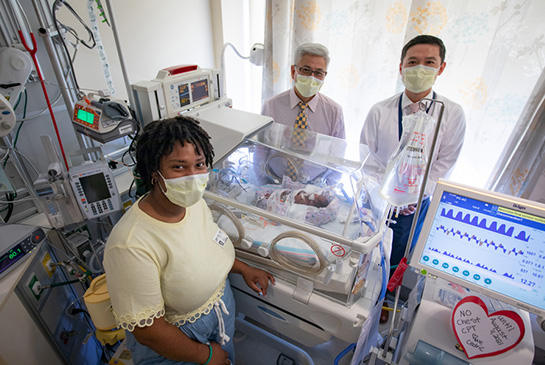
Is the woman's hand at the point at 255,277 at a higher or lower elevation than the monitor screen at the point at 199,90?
lower

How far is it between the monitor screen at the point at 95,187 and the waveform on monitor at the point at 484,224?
1.65 meters

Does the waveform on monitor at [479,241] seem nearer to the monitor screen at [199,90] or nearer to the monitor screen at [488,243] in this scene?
the monitor screen at [488,243]

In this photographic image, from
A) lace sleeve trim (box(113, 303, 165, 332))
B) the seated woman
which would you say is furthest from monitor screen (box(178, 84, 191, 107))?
lace sleeve trim (box(113, 303, 165, 332))

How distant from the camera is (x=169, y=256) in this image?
3.43 ft

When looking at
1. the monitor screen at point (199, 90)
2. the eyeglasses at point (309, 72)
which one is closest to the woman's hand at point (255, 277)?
the monitor screen at point (199, 90)

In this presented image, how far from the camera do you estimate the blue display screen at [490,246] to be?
0.88 metres

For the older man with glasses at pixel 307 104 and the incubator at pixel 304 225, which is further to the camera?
the older man with glasses at pixel 307 104

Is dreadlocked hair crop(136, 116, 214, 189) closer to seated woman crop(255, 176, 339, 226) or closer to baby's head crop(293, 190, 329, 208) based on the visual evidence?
seated woman crop(255, 176, 339, 226)

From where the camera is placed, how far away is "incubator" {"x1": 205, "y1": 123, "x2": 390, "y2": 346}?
117 cm

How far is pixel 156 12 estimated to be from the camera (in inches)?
102

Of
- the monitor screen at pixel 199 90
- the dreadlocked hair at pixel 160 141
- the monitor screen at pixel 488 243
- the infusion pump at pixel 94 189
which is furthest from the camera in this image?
the monitor screen at pixel 199 90

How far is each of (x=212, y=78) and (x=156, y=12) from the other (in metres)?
1.35

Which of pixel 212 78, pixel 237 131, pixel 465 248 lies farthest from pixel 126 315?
pixel 212 78

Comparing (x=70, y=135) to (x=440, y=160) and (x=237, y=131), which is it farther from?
(x=440, y=160)
